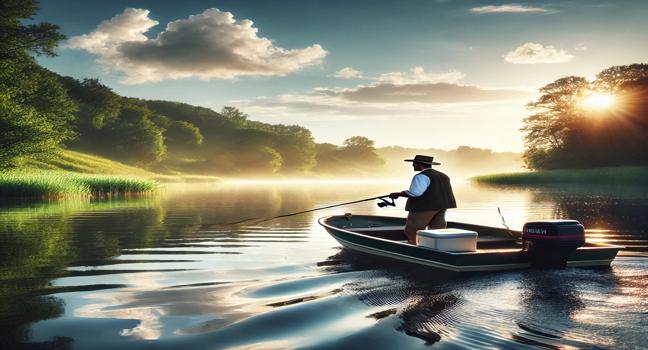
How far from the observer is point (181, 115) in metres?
199

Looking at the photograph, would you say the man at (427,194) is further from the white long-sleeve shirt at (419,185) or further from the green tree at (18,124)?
the green tree at (18,124)

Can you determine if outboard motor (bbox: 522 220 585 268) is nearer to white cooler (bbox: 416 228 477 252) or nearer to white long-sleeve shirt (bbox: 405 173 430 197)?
white cooler (bbox: 416 228 477 252)

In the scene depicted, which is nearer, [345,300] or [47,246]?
[345,300]

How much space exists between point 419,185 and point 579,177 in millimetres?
61518

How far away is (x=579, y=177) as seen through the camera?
6656cm

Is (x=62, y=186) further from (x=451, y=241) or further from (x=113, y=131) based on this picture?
(x=113, y=131)

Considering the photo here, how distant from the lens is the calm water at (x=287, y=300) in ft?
22.2

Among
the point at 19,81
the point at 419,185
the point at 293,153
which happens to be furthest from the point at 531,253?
the point at 293,153

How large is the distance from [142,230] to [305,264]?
30.9ft

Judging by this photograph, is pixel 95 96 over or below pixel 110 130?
over

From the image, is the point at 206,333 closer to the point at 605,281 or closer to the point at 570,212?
the point at 605,281

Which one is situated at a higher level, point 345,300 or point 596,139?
point 596,139

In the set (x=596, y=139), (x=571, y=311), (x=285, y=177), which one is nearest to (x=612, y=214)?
(x=571, y=311)

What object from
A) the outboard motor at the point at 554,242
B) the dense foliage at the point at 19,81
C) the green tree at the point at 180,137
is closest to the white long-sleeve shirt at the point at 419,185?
the outboard motor at the point at 554,242
